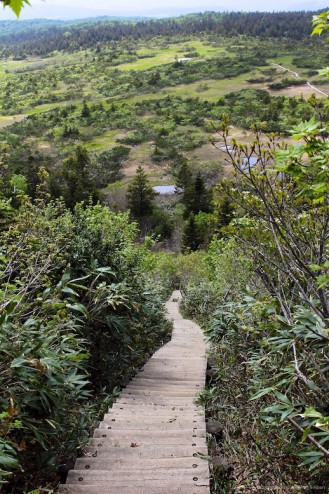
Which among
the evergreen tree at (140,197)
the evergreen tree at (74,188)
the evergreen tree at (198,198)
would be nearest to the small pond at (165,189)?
the evergreen tree at (198,198)

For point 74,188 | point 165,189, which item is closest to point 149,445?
point 74,188

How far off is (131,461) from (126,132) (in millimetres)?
62484

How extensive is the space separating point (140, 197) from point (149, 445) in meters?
31.3

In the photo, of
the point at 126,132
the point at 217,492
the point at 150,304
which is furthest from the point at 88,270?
the point at 126,132

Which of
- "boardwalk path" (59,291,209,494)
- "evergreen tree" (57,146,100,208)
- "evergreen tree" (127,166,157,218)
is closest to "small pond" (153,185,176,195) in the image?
"evergreen tree" (127,166,157,218)

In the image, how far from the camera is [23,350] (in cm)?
328

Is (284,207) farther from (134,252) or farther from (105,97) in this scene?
(105,97)

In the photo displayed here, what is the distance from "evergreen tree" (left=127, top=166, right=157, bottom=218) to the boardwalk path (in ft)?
94.5

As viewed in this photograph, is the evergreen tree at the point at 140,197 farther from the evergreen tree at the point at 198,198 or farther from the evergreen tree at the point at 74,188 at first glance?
the evergreen tree at the point at 198,198

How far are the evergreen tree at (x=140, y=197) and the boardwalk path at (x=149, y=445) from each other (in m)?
28.8

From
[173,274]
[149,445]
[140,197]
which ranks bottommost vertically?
[140,197]

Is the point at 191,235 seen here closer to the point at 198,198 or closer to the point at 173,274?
the point at 198,198

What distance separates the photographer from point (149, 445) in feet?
12.4

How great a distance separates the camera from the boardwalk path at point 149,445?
315 cm
